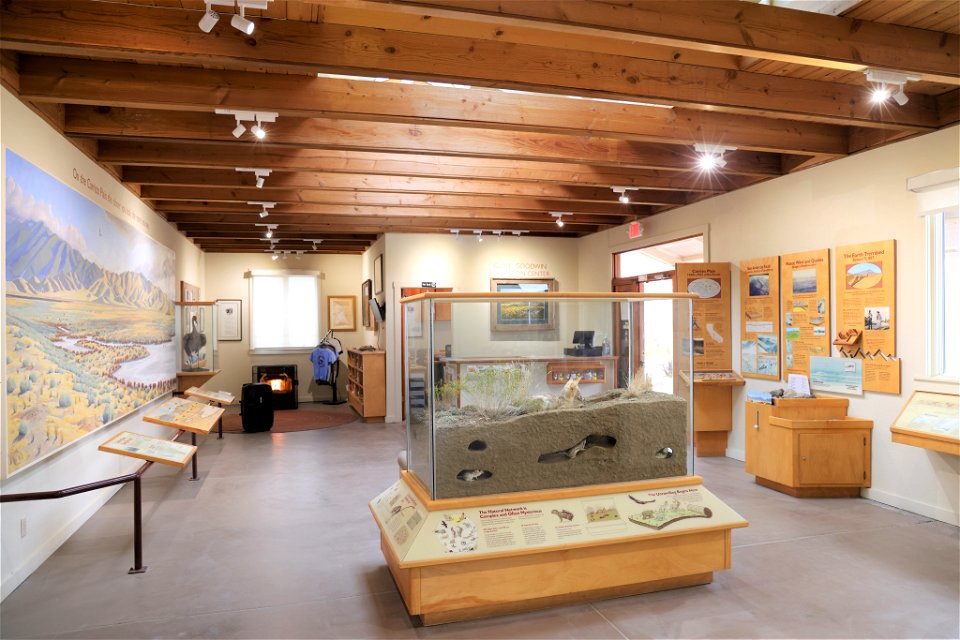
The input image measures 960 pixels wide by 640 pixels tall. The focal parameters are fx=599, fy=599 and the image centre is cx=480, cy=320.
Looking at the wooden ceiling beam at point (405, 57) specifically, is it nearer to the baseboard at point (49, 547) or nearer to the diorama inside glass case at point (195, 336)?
the baseboard at point (49, 547)

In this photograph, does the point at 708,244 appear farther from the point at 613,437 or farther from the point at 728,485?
the point at 613,437

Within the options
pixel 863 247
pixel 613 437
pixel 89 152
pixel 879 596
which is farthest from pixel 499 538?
pixel 89 152

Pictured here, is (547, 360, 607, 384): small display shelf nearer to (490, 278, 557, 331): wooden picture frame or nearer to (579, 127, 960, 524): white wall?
(490, 278, 557, 331): wooden picture frame

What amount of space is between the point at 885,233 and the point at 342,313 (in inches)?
367

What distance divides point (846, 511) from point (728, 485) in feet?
3.09

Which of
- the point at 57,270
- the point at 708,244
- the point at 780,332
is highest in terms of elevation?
the point at 708,244

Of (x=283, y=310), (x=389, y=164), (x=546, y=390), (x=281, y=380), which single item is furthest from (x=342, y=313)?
(x=546, y=390)

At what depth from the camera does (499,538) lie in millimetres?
2850

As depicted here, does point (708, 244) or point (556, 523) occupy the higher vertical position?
point (708, 244)

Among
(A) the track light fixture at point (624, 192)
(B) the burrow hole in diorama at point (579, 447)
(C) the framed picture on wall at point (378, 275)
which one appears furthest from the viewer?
(C) the framed picture on wall at point (378, 275)

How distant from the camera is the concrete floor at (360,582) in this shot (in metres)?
2.83

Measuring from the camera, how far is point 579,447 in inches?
123

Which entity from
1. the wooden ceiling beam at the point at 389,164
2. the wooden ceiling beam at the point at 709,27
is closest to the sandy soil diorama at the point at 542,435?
the wooden ceiling beam at the point at 709,27

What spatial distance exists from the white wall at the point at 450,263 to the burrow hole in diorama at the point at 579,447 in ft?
19.5
